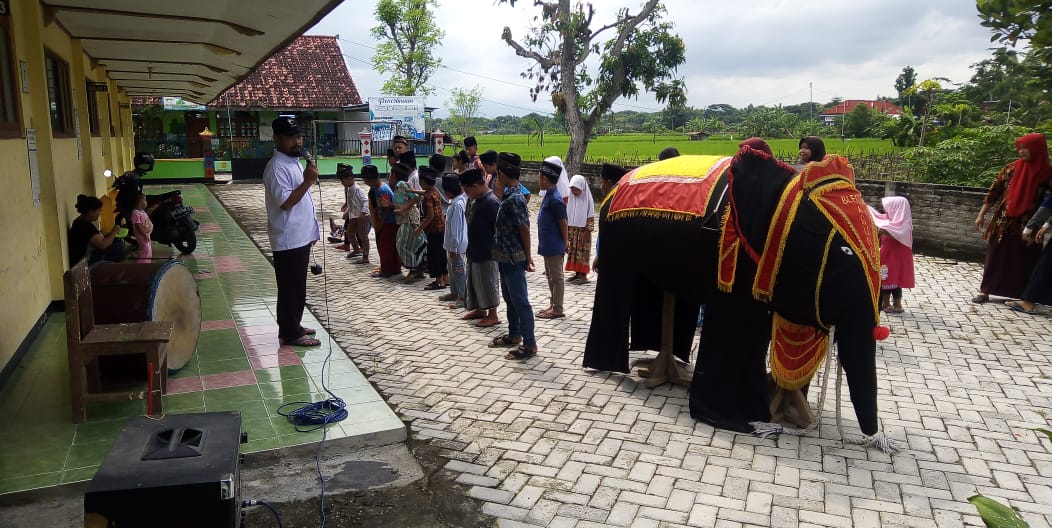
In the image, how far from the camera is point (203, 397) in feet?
16.1

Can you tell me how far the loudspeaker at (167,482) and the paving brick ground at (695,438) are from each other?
1385 mm

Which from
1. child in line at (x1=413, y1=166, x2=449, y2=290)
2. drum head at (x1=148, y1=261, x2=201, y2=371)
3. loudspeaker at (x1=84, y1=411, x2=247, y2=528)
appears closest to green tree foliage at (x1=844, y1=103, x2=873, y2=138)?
child in line at (x1=413, y1=166, x2=449, y2=290)

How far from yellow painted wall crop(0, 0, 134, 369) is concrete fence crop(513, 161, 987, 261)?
11782mm

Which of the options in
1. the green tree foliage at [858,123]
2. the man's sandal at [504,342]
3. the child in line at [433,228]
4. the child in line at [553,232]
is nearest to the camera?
the man's sandal at [504,342]

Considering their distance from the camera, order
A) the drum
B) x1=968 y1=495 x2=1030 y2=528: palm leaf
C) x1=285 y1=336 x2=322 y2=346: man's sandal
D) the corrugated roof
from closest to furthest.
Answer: x1=968 y1=495 x2=1030 y2=528: palm leaf → the drum → x1=285 y1=336 x2=322 y2=346: man's sandal → the corrugated roof

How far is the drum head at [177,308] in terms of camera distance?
188 inches

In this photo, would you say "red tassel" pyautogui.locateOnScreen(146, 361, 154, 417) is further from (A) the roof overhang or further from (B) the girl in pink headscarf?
(B) the girl in pink headscarf

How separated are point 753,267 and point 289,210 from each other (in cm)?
360

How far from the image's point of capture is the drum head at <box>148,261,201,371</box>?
15.7 feet

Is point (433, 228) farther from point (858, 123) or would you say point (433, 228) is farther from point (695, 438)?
point (858, 123)

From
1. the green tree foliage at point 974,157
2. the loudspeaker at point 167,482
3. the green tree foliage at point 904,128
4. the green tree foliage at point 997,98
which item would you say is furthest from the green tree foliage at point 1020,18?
the green tree foliage at point 904,128

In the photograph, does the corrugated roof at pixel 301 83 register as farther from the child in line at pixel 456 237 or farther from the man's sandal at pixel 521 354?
the man's sandal at pixel 521 354

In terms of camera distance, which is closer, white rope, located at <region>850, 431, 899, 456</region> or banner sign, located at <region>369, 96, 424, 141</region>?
white rope, located at <region>850, 431, 899, 456</region>

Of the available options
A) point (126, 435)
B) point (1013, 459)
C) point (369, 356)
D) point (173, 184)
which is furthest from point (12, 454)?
point (173, 184)
